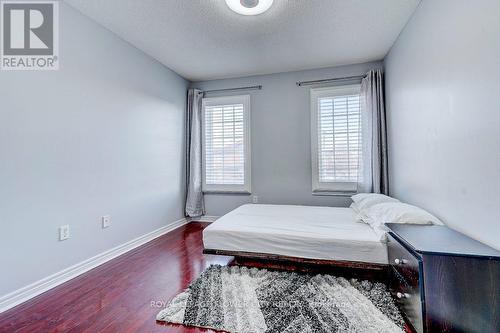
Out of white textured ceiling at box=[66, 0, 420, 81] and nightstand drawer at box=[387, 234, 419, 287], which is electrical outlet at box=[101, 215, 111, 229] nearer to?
white textured ceiling at box=[66, 0, 420, 81]

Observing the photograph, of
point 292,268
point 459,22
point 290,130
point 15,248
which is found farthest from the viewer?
point 290,130

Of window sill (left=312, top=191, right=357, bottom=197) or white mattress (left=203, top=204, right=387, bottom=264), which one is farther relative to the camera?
window sill (left=312, top=191, right=357, bottom=197)

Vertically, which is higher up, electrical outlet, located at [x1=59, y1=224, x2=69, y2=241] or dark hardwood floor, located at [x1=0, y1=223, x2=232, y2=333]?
electrical outlet, located at [x1=59, y1=224, x2=69, y2=241]

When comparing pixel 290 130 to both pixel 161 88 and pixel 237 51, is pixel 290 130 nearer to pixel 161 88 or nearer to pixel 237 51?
pixel 237 51

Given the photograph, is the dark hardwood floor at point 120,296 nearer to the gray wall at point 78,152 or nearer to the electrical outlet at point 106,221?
the gray wall at point 78,152

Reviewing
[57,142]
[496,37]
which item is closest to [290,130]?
A: [496,37]

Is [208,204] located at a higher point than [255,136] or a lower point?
lower

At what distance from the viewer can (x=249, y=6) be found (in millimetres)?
2168

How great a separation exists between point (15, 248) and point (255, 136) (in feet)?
10.3

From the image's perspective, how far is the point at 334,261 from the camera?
2.07 meters

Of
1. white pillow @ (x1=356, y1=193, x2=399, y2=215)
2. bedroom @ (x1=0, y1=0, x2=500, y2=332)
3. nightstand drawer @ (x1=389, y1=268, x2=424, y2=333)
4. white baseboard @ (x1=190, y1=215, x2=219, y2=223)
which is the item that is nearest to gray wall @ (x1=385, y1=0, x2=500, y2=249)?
bedroom @ (x1=0, y1=0, x2=500, y2=332)

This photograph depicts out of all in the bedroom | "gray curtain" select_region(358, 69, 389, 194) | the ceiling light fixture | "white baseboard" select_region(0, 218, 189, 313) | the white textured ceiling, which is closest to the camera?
the bedroom

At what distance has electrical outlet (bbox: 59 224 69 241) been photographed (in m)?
2.15

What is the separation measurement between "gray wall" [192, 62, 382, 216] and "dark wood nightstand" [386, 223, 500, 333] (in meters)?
2.32
